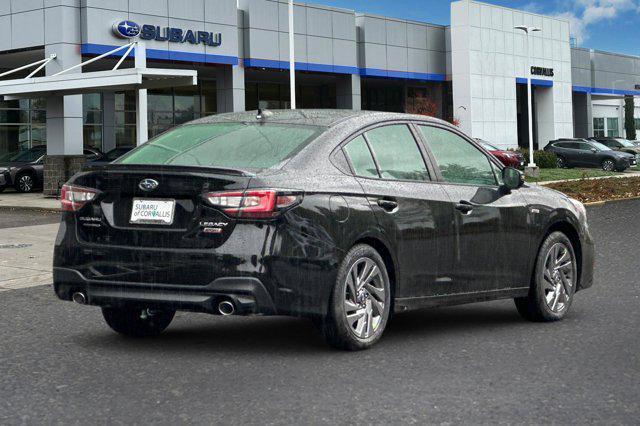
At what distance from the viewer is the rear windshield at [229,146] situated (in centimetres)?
643

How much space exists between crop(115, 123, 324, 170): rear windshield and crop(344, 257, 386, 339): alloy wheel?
33.7 inches

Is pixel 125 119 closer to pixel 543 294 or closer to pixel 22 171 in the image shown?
pixel 22 171

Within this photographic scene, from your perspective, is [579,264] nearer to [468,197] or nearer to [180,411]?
[468,197]

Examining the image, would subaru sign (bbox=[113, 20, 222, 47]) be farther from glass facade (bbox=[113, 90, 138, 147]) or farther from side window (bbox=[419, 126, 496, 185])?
side window (bbox=[419, 126, 496, 185])

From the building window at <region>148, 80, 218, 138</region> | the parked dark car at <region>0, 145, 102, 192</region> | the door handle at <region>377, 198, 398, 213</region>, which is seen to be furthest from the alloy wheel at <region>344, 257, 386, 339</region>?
the building window at <region>148, 80, 218, 138</region>

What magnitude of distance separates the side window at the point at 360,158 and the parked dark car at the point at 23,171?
90.4 feet

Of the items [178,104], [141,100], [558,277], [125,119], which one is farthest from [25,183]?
[558,277]

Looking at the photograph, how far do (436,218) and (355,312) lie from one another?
1004 mm

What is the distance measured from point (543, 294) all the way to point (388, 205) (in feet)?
6.24

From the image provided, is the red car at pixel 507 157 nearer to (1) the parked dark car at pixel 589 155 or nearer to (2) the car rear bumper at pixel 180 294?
(1) the parked dark car at pixel 589 155

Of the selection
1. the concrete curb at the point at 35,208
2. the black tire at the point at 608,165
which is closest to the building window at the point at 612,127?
the black tire at the point at 608,165

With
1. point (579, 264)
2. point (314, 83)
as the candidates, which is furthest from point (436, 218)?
point (314, 83)

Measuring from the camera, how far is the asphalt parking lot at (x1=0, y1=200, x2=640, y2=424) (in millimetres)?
5020

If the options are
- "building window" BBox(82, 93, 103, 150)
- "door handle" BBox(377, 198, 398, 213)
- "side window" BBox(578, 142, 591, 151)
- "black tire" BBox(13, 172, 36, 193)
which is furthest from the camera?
"side window" BBox(578, 142, 591, 151)
